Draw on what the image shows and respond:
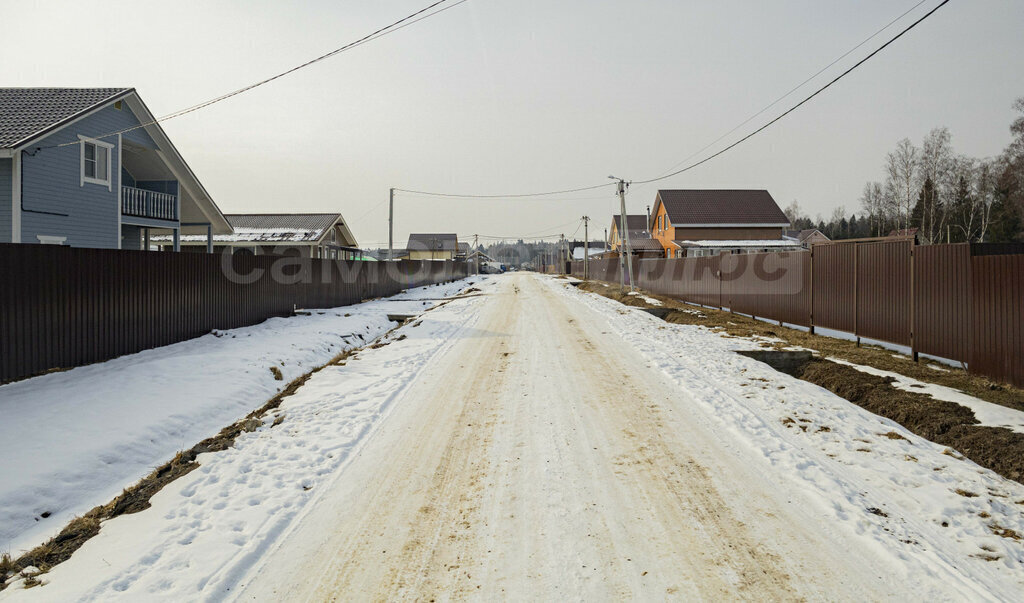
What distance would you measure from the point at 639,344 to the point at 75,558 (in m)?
10.2

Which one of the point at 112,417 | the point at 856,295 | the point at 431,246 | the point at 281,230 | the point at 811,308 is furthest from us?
the point at 431,246

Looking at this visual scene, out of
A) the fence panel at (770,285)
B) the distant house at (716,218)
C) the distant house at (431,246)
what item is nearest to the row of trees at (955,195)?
the distant house at (716,218)

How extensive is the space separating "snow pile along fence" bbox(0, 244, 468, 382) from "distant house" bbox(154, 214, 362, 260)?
1889cm

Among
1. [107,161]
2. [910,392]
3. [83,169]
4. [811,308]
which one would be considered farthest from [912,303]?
[107,161]

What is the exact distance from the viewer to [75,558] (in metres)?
3.56

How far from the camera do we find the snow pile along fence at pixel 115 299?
7453 mm

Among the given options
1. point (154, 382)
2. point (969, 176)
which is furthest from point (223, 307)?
point (969, 176)

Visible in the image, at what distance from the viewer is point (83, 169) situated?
1598cm

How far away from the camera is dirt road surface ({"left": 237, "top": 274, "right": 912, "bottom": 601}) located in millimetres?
3141

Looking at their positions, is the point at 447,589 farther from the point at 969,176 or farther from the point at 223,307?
the point at 969,176

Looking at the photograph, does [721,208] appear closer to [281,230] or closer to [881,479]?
[281,230]

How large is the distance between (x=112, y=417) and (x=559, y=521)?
5729 millimetres

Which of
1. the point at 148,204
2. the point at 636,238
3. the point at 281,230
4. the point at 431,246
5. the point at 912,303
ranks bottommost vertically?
the point at 912,303

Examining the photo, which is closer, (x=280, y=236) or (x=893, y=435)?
(x=893, y=435)
